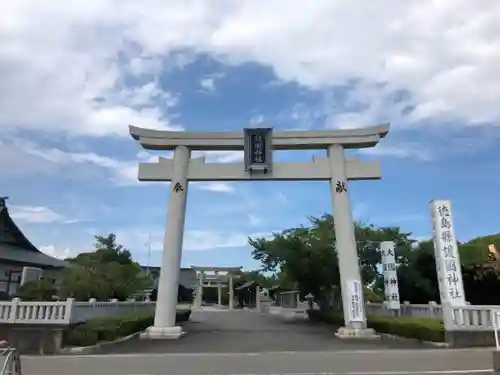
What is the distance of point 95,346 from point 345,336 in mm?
7974

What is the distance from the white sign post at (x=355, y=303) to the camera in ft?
54.1

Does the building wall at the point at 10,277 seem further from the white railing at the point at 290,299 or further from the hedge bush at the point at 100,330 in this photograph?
the white railing at the point at 290,299

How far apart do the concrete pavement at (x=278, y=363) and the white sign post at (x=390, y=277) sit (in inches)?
287

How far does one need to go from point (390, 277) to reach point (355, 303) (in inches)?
153

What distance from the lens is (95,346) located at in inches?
537

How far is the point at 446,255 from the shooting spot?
15.0 m

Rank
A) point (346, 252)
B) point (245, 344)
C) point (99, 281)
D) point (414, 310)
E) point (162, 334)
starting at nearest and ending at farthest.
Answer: point (245, 344)
point (162, 334)
point (346, 252)
point (414, 310)
point (99, 281)

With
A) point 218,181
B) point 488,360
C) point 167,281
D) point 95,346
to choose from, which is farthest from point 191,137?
point 488,360

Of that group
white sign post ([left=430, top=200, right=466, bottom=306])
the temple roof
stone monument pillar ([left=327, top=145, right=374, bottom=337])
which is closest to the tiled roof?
the temple roof

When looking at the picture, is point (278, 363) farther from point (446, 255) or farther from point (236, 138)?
point (236, 138)

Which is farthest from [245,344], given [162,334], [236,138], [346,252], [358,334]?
[236,138]

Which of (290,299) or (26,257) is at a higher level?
(26,257)

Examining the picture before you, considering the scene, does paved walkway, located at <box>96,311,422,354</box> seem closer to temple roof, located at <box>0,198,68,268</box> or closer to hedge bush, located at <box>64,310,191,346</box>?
hedge bush, located at <box>64,310,191,346</box>

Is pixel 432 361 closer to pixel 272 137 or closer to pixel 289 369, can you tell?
pixel 289 369
